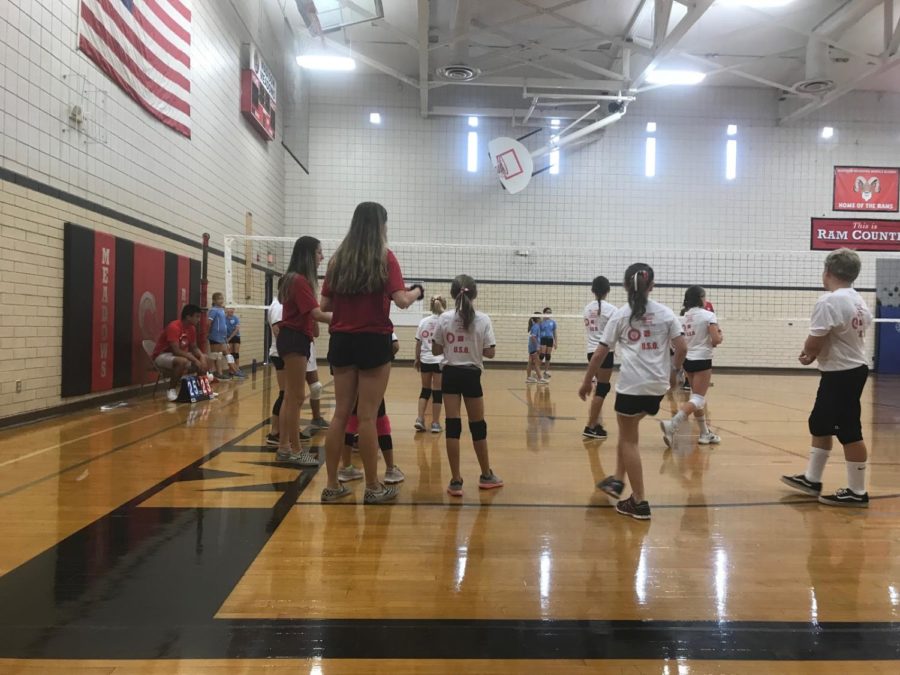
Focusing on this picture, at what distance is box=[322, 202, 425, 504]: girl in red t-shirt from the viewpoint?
319 centimetres

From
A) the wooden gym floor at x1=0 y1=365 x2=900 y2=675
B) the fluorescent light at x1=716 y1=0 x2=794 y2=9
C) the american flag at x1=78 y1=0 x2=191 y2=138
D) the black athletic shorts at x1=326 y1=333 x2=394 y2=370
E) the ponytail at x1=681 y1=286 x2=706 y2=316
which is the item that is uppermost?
the fluorescent light at x1=716 y1=0 x2=794 y2=9

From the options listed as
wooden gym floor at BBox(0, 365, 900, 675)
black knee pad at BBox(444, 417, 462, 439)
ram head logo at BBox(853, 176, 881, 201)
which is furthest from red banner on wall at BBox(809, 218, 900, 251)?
black knee pad at BBox(444, 417, 462, 439)

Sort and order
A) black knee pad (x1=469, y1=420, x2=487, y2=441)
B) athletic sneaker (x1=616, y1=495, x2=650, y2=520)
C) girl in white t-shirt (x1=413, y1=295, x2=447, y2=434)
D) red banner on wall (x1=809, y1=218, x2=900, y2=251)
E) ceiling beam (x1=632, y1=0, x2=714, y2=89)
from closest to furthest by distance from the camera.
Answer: athletic sneaker (x1=616, y1=495, x2=650, y2=520), black knee pad (x1=469, y1=420, x2=487, y2=441), girl in white t-shirt (x1=413, y1=295, x2=447, y2=434), ceiling beam (x1=632, y1=0, x2=714, y2=89), red banner on wall (x1=809, y1=218, x2=900, y2=251)

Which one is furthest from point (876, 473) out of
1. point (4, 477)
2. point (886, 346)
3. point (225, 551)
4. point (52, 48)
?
point (886, 346)

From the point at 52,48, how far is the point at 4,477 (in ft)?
16.1

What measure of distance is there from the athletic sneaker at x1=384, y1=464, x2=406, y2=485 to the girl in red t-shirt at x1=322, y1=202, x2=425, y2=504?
0.58 meters

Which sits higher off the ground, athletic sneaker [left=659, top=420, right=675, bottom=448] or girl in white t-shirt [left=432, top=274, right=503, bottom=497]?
girl in white t-shirt [left=432, top=274, right=503, bottom=497]

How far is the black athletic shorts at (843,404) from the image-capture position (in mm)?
3617

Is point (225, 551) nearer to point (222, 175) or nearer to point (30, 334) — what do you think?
point (30, 334)

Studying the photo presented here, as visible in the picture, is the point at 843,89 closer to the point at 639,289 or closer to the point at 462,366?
the point at 639,289

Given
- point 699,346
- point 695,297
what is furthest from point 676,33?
point 699,346

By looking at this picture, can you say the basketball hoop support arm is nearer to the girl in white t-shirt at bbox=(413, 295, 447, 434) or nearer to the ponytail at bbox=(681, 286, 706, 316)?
the ponytail at bbox=(681, 286, 706, 316)

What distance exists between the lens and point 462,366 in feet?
12.2

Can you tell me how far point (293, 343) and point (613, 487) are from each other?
8.10 feet
